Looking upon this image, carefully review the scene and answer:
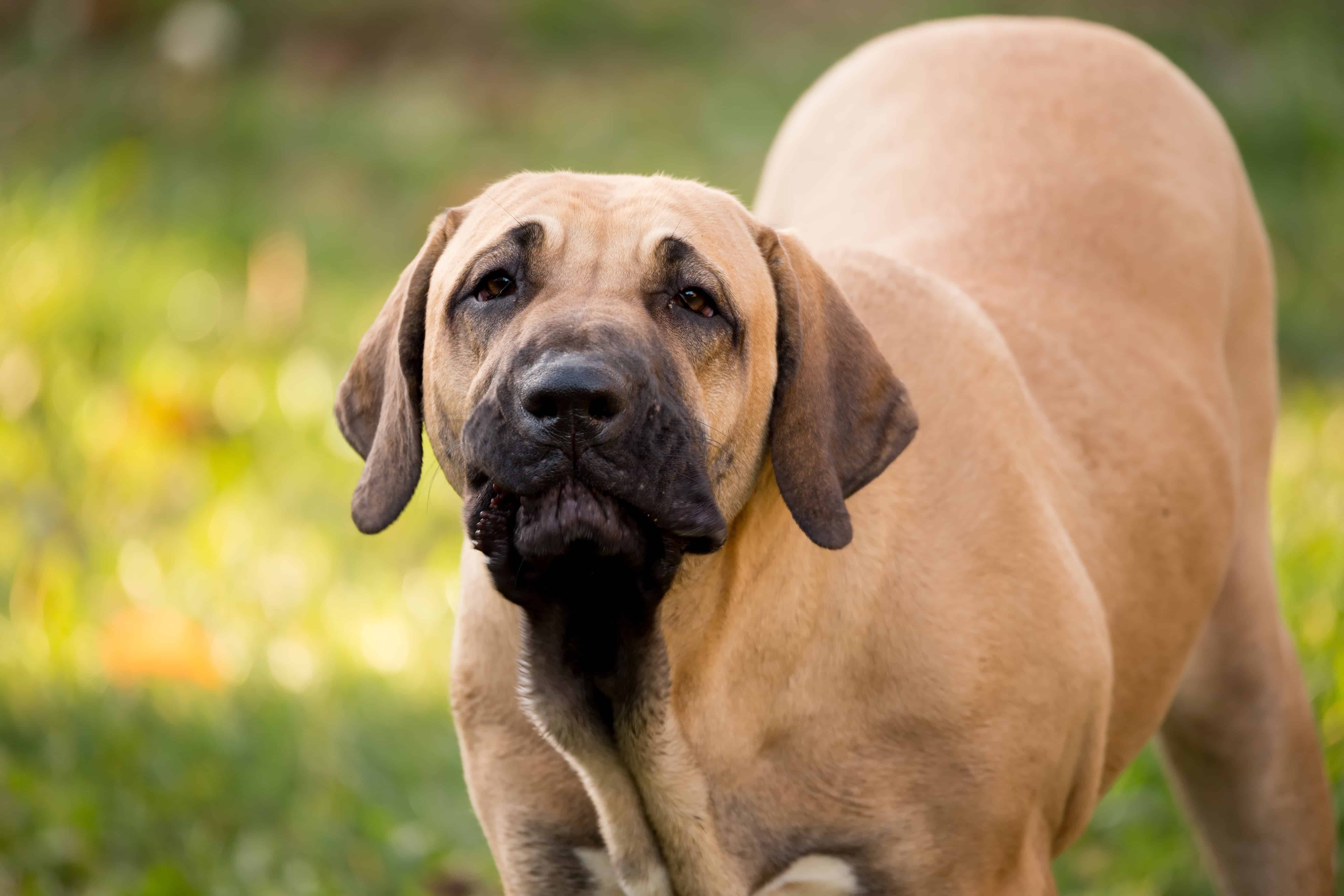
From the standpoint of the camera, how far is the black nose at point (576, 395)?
220 cm

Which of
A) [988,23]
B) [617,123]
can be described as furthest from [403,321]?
[617,123]

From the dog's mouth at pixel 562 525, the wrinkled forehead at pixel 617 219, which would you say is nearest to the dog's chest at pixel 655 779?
the dog's mouth at pixel 562 525

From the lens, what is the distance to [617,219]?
8.43 ft

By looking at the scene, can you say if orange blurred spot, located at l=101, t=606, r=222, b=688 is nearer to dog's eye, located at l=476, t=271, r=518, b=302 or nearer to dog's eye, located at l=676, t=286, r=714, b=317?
dog's eye, located at l=476, t=271, r=518, b=302

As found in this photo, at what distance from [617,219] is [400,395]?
0.54m

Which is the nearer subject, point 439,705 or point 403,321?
point 403,321

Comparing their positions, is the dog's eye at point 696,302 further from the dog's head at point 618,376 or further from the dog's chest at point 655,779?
the dog's chest at point 655,779

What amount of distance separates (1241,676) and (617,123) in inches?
261

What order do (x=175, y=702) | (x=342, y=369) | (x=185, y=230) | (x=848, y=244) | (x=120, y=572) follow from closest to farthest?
(x=848, y=244) < (x=175, y=702) < (x=120, y=572) < (x=342, y=369) < (x=185, y=230)

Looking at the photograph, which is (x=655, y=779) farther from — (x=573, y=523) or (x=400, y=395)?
(x=400, y=395)

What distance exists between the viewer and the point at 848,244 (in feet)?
10.6

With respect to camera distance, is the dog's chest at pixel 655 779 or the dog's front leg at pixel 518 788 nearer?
the dog's chest at pixel 655 779

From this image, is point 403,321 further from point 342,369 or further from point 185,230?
point 185,230

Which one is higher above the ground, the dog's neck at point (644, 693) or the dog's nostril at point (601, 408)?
the dog's nostril at point (601, 408)
